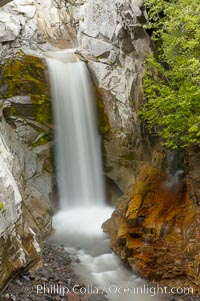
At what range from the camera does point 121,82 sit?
16797mm

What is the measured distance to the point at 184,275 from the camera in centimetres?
901

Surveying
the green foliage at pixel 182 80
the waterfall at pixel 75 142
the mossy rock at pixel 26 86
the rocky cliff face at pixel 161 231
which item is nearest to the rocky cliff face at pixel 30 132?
the mossy rock at pixel 26 86

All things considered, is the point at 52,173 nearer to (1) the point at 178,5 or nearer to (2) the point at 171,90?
(2) the point at 171,90

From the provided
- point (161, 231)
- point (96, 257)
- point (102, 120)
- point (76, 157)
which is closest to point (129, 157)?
point (102, 120)

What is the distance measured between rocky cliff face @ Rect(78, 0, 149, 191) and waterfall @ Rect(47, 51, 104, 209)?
0.60 meters

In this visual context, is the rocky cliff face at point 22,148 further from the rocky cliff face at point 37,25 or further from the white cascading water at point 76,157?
the white cascading water at point 76,157

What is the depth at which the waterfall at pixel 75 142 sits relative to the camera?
15.4 m

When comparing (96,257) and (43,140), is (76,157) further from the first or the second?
(96,257)

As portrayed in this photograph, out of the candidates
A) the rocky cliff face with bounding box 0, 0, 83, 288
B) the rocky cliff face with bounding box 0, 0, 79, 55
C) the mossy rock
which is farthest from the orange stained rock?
the rocky cliff face with bounding box 0, 0, 79, 55

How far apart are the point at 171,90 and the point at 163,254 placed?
5.43 m

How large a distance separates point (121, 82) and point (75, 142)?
3.91 meters

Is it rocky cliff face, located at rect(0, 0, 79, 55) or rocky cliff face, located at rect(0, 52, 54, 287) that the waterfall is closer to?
rocky cliff face, located at rect(0, 52, 54, 287)

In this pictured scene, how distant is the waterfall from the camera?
606 inches

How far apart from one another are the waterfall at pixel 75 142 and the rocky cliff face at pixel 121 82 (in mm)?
600
